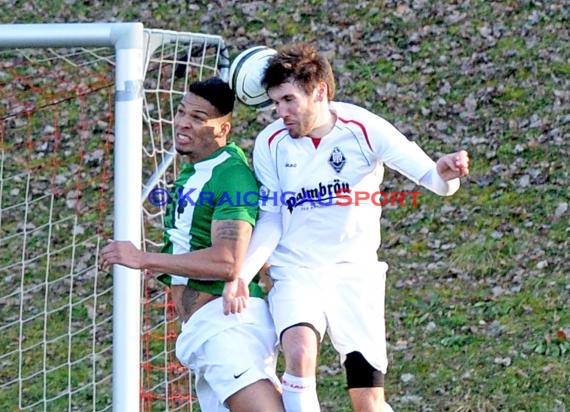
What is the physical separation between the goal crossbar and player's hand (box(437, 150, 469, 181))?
3.98 feet

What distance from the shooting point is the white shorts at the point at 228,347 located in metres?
4.55

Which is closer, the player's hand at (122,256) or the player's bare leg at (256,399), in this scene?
the player's hand at (122,256)

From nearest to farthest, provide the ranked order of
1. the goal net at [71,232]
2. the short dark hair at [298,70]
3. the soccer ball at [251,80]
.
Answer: the short dark hair at [298,70] < the soccer ball at [251,80] < the goal net at [71,232]

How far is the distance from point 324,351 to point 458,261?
1289mm

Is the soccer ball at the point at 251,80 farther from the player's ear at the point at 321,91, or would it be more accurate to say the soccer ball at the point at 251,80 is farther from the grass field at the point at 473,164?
the grass field at the point at 473,164

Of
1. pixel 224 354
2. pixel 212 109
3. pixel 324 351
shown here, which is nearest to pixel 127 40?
pixel 212 109

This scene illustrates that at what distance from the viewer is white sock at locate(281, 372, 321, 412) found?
4488mm

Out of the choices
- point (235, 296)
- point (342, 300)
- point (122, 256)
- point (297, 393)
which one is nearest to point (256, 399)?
point (297, 393)

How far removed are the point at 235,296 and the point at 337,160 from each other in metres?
0.68

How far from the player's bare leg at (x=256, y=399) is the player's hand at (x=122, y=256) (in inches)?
24.5

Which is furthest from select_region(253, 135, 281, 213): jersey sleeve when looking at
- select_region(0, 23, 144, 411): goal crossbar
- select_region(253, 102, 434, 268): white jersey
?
select_region(0, 23, 144, 411): goal crossbar

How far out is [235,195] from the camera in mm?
4594

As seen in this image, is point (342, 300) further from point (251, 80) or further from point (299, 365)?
point (251, 80)

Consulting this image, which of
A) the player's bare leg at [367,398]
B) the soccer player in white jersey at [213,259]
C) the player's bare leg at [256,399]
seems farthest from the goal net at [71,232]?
the player's bare leg at [367,398]
